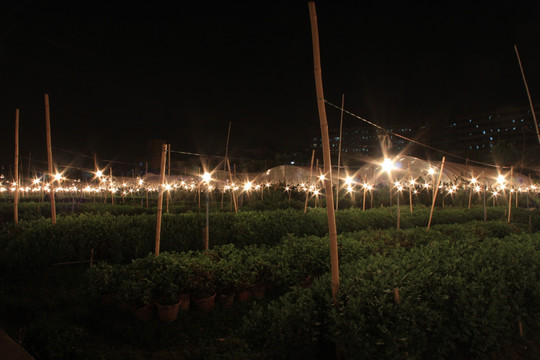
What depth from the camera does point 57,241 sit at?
681 centimetres

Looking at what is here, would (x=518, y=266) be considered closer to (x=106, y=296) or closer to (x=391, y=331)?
(x=391, y=331)

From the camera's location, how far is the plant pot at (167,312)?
181 inches

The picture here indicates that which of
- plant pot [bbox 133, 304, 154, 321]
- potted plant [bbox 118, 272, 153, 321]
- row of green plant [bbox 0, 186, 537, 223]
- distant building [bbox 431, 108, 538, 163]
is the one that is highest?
distant building [bbox 431, 108, 538, 163]

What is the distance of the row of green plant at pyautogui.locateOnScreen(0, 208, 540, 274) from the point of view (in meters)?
6.59

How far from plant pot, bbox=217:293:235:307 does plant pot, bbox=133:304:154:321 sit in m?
1.05

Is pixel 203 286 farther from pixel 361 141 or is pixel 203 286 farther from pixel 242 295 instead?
pixel 361 141

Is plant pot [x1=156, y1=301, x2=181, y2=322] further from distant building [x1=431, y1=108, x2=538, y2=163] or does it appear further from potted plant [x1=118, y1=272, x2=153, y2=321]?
distant building [x1=431, y1=108, x2=538, y2=163]

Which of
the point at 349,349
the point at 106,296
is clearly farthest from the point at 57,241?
the point at 349,349

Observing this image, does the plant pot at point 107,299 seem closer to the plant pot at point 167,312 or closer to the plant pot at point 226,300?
the plant pot at point 167,312

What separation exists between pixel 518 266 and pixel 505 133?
67.7 metres

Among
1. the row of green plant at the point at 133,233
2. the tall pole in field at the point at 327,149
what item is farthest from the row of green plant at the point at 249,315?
the row of green plant at the point at 133,233

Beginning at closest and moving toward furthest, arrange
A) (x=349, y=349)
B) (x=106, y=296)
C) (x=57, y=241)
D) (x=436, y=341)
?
(x=349, y=349), (x=436, y=341), (x=106, y=296), (x=57, y=241)

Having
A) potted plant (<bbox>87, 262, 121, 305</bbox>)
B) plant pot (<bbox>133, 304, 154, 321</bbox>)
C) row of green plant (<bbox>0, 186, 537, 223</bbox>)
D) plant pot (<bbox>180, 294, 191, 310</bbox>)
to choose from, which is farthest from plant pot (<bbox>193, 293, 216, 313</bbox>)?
row of green plant (<bbox>0, 186, 537, 223</bbox>)

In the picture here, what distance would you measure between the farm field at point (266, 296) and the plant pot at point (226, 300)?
17 millimetres
